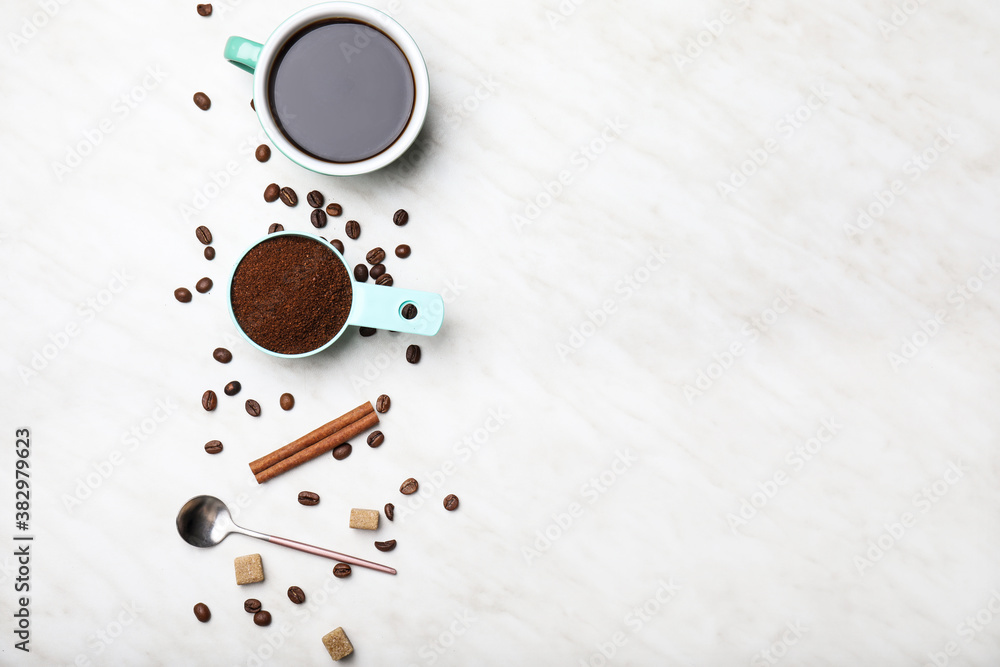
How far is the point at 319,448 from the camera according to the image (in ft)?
3.93

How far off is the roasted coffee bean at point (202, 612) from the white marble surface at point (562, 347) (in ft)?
0.05

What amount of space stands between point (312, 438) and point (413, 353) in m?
0.25

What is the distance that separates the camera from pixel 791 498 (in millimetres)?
1246

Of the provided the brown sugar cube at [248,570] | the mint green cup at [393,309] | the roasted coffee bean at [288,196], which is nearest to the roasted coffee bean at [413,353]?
the mint green cup at [393,309]

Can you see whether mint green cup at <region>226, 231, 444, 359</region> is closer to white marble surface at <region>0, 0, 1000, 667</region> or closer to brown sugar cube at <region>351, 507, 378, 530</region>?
white marble surface at <region>0, 0, 1000, 667</region>

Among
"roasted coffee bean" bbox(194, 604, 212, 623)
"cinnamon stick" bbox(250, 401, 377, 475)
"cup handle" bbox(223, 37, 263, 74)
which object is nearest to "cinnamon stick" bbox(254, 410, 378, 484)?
"cinnamon stick" bbox(250, 401, 377, 475)

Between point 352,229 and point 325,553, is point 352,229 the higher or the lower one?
the higher one

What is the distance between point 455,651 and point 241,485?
517 millimetres

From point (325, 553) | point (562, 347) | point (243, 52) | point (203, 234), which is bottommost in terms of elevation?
point (325, 553)

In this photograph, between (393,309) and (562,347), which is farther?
(562,347)

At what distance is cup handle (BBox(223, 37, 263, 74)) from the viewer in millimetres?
1044

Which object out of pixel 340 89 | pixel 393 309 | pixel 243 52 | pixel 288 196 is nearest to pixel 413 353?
pixel 393 309

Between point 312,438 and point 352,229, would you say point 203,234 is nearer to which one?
point 352,229

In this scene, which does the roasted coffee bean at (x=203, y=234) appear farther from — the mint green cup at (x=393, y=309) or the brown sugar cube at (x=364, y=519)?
the brown sugar cube at (x=364, y=519)
